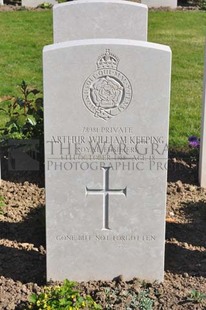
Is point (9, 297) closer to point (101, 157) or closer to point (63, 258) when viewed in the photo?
point (63, 258)

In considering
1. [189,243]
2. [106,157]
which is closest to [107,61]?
[106,157]

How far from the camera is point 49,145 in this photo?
163 inches

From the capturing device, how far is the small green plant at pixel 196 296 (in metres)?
4.21

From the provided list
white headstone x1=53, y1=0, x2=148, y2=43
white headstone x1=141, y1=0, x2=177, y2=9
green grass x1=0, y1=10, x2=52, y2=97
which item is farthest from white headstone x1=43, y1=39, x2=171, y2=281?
white headstone x1=141, y1=0, x2=177, y2=9

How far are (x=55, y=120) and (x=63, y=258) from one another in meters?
0.97

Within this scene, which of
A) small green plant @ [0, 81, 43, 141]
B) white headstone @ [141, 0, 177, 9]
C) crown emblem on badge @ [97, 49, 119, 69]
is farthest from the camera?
white headstone @ [141, 0, 177, 9]

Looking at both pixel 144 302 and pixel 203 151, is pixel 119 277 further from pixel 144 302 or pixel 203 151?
pixel 203 151

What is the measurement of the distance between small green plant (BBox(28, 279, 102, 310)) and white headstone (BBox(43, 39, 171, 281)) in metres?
0.33

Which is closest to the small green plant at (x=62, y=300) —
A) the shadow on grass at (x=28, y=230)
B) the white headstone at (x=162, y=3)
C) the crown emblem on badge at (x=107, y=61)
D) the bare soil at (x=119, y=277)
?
the bare soil at (x=119, y=277)

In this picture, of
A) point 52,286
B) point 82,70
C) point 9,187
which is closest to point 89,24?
point 9,187

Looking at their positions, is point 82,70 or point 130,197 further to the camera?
point 130,197

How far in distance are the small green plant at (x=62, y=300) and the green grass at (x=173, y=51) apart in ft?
10.1

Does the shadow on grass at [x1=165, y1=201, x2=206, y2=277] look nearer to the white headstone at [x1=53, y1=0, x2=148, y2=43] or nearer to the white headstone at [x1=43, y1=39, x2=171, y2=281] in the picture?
the white headstone at [x1=43, y1=39, x2=171, y2=281]

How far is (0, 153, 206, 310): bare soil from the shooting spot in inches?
168
